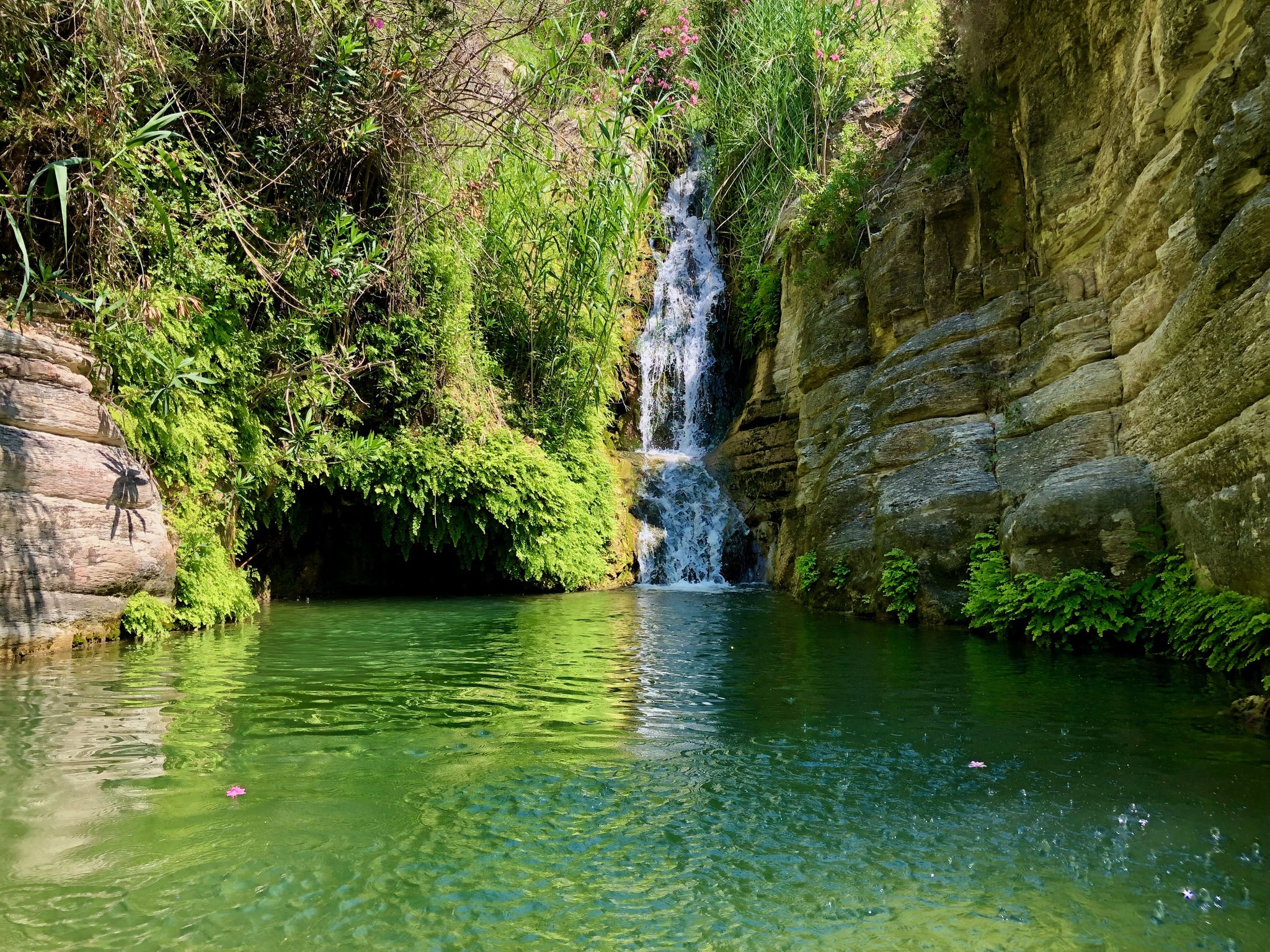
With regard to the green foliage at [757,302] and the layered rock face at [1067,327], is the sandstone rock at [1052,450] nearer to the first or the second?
the layered rock face at [1067,327]

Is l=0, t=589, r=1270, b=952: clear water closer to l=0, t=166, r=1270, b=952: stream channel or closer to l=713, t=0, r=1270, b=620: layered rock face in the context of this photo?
l=0, t=166, r=1270, b=952: stream channel

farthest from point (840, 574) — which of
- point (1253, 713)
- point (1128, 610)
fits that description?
point (1253, 713)

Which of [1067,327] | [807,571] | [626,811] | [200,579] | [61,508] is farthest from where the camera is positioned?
[807,571]

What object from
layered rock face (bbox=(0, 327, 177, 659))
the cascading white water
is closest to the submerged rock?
layered rock face (bbox=(0, 327, 177, 659))

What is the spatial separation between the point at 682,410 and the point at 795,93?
260 inches

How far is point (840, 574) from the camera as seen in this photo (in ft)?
34.3

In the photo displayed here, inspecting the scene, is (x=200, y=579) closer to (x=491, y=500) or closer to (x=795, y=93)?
(x=491, y=500)

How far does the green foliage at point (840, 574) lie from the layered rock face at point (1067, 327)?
0.08 m

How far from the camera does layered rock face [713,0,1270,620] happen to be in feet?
18.8

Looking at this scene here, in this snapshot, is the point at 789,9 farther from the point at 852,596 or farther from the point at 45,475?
the point at 45,475

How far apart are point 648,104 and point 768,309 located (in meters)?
7.66

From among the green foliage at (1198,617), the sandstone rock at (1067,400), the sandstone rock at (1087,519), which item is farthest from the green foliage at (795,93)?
the green foliage at (1198,617)

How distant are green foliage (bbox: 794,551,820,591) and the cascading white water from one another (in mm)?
4016

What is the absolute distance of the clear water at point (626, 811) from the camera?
2279 millimetres
